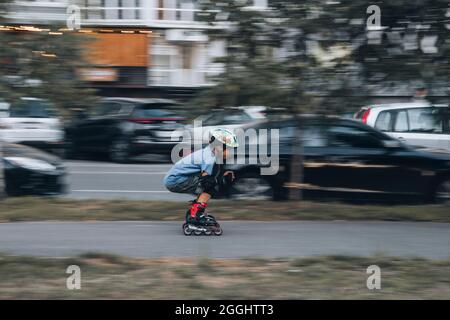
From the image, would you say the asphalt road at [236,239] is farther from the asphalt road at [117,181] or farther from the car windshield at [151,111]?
the car windshield at [151,111]

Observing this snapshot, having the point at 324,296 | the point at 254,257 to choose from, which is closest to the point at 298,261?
the point at 254,257

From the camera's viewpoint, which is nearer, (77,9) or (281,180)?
(77,9)

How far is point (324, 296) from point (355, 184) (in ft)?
23.1

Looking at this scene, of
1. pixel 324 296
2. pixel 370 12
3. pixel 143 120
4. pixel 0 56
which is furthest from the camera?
pixel 143 120

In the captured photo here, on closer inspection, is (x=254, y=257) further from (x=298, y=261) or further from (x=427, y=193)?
(x=427, y=193)

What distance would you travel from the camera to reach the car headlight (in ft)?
45.8

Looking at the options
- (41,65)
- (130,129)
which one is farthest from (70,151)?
(41,65)

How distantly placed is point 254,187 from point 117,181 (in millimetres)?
4924

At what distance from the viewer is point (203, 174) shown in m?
9.85

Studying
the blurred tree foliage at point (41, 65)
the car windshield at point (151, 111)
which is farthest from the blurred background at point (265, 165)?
the car windshield at point (151, 111)

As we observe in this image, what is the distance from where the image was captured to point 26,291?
7047 millimetres

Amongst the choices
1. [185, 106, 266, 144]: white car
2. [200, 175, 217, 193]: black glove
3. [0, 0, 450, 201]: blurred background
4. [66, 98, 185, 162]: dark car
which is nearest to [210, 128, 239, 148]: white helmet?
[200, 175, 217, 193]: black glove

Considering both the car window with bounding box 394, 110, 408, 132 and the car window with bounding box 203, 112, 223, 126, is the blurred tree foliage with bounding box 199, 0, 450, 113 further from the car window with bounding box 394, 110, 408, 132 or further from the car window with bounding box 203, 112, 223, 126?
the car window with bounding box 394, 110, 408, 132

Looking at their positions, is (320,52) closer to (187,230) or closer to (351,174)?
(351,174)
